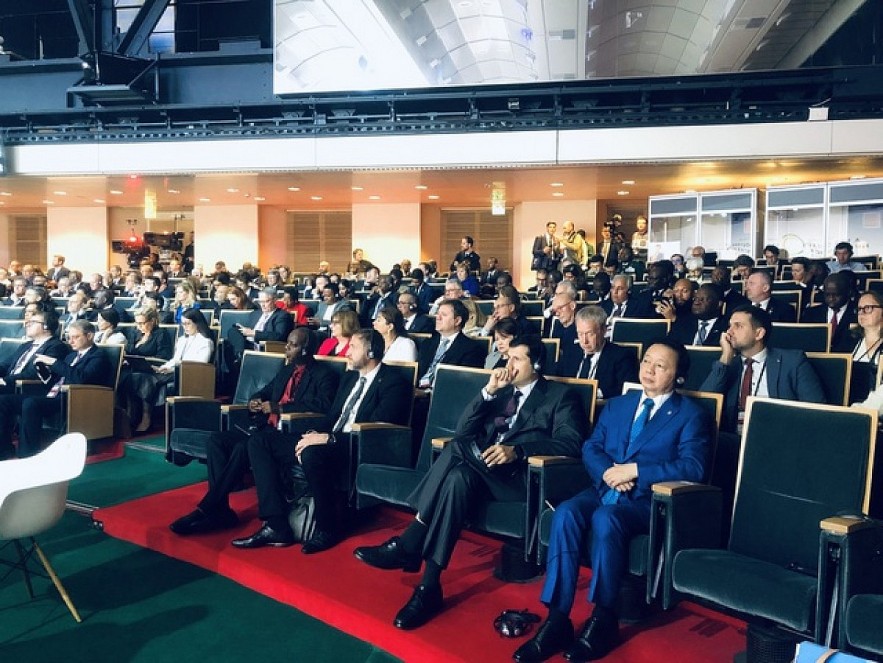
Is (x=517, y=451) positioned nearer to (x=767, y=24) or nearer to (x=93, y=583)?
(x=93, y=583)

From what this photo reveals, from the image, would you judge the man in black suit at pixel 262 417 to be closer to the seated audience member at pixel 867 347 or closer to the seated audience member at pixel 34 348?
the seated audience member at pixel 34 348

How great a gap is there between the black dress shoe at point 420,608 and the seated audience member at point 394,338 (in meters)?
2.06

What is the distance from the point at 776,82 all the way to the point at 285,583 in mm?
10348

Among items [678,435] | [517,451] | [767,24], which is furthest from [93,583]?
[767,24]

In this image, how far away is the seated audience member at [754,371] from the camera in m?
3.38

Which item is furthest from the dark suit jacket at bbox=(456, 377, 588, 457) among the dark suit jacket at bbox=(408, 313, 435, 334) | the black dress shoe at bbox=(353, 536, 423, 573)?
the dark suit jacket at bbox=(408, 313, 435, 334)

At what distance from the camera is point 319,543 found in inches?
139

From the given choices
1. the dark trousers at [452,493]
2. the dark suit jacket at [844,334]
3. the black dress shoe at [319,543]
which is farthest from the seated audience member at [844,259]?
the black dress shoe at [319,543]

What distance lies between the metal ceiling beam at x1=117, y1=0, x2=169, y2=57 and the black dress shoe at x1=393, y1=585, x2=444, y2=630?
12.8m

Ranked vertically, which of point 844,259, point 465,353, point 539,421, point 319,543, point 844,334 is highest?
point 844,259

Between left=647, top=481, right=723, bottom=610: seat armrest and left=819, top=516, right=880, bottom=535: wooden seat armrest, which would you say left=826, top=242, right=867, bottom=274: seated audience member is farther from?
left=819, top=516, right=880, bottom=535: wooden seat armrest

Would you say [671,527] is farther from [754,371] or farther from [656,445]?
[754,371]

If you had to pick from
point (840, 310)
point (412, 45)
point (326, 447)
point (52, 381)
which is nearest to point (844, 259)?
point (840, 310)

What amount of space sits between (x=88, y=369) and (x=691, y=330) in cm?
406
